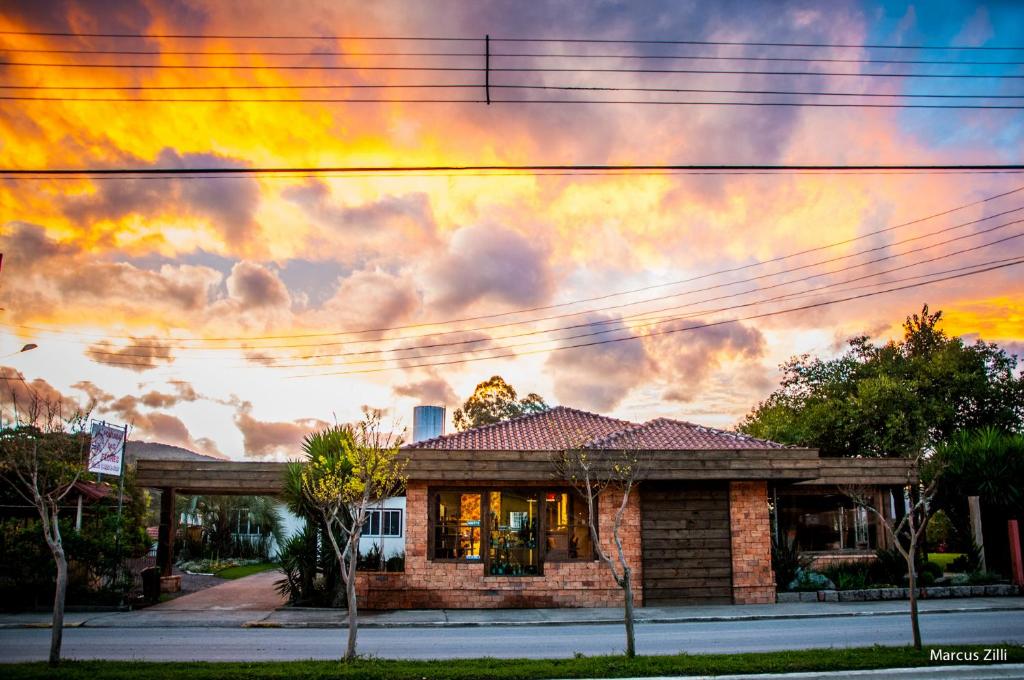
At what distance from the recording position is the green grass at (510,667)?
10672 mm

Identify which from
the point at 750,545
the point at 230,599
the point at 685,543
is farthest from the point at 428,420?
the point at 750,545

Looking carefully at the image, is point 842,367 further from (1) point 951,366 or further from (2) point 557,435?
(2) point 557,435

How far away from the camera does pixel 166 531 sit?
2342 centimetres

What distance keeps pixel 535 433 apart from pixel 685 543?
19.5 ft

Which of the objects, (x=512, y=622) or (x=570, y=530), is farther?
(x=570, y=530)

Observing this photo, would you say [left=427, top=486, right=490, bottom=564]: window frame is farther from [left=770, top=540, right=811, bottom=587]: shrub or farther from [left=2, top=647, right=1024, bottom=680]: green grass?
[left=2, top=647, right=1024, bottom=680]: green grass

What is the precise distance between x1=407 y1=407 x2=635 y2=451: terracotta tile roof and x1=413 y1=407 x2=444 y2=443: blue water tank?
46.2 ft

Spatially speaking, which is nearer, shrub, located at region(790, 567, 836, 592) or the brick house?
the brick house

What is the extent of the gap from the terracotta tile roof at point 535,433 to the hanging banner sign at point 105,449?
7670 millimetres

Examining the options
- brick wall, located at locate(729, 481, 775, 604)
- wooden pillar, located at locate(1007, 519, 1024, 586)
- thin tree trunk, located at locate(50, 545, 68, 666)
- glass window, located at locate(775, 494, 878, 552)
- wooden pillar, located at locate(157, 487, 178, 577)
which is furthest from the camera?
glass window, located at locate(775, 494, 878, 552)

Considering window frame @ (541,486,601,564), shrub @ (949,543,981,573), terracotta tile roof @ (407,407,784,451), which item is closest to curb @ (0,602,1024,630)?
window frame @ (541,486,601,564)

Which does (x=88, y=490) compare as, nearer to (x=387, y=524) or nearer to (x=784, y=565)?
(x=387, y=524)

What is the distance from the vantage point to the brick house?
20812 millimetres

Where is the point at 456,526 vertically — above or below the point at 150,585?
above
